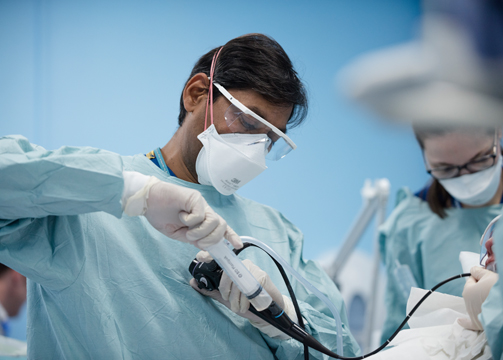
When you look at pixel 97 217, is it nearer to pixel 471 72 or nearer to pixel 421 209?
pixel 471 72

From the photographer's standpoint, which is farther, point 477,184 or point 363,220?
point 363,220

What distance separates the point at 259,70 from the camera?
1271 millimetres

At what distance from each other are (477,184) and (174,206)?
153 centimetres

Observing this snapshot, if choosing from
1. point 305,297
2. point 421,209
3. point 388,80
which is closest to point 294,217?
point 421,209

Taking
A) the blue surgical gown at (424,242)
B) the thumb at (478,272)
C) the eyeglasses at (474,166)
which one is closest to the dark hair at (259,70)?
the thumb at (478,272)

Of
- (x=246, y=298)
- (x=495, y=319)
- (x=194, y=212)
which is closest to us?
(x=495, y=319)

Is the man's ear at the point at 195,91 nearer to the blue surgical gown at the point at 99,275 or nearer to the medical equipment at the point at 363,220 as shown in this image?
the blue surgical gown at the point at 99,275

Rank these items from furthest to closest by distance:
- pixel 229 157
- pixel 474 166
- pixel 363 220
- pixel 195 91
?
1. pixel 363 220
2. pixel 474 166
3. pixel 195 91
4. pixel 229 157

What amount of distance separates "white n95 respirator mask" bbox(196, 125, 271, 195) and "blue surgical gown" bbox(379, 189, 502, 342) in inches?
47.4

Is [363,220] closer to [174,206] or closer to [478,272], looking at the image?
[478,272]

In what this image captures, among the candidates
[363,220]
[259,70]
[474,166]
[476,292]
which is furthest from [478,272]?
[363,220]

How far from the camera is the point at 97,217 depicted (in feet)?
3.48

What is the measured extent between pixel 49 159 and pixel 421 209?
6.34 ft

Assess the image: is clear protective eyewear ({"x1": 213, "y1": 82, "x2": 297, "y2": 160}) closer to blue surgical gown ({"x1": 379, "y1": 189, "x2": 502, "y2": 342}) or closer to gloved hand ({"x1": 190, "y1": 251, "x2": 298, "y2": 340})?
gloved hand ({"x1": 190, "y1": 251, "x2": 298, "y2": 340})
